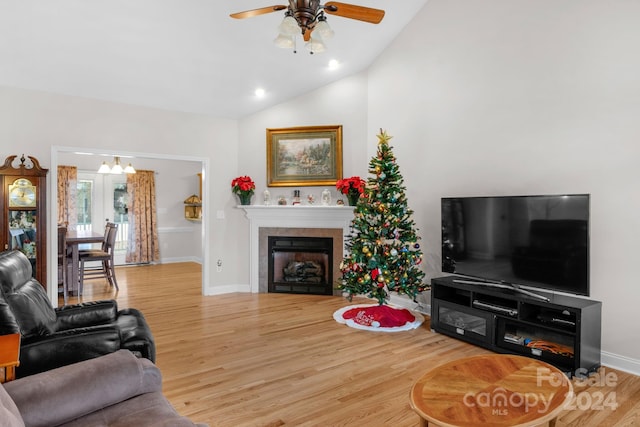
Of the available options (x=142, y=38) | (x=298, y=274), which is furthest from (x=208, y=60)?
(x=298, y=274)

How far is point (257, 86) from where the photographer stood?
5203 millimetres

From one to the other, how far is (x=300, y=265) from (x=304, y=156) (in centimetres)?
167

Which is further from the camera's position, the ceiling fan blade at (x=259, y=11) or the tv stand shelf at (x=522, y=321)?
the tv stand shelf at (x=522, y=321)

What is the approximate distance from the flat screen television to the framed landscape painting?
84.2 inches

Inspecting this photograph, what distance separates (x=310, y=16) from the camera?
2.59m

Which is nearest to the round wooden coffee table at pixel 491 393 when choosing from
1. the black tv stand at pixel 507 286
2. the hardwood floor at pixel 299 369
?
the hardwood floor at pixel 299 369

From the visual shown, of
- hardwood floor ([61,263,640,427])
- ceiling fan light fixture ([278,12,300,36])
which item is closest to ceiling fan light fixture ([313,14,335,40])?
ceiling fan light fixture ([278,12,300,36])

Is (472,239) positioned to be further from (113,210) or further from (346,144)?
(113,210)

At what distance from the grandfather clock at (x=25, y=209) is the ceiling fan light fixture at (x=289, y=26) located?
352 centimetres

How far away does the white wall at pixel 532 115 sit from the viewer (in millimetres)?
3066

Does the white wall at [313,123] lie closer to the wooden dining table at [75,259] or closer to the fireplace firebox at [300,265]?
the fireplace firebox at [300,265]

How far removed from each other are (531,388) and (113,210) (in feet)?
28.6

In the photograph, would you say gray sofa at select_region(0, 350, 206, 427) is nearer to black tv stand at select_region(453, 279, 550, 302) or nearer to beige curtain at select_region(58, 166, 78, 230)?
black tv stand at select_region(453, 279, 550, 302)

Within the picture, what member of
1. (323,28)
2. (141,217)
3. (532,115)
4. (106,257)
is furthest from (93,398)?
(141,217)
